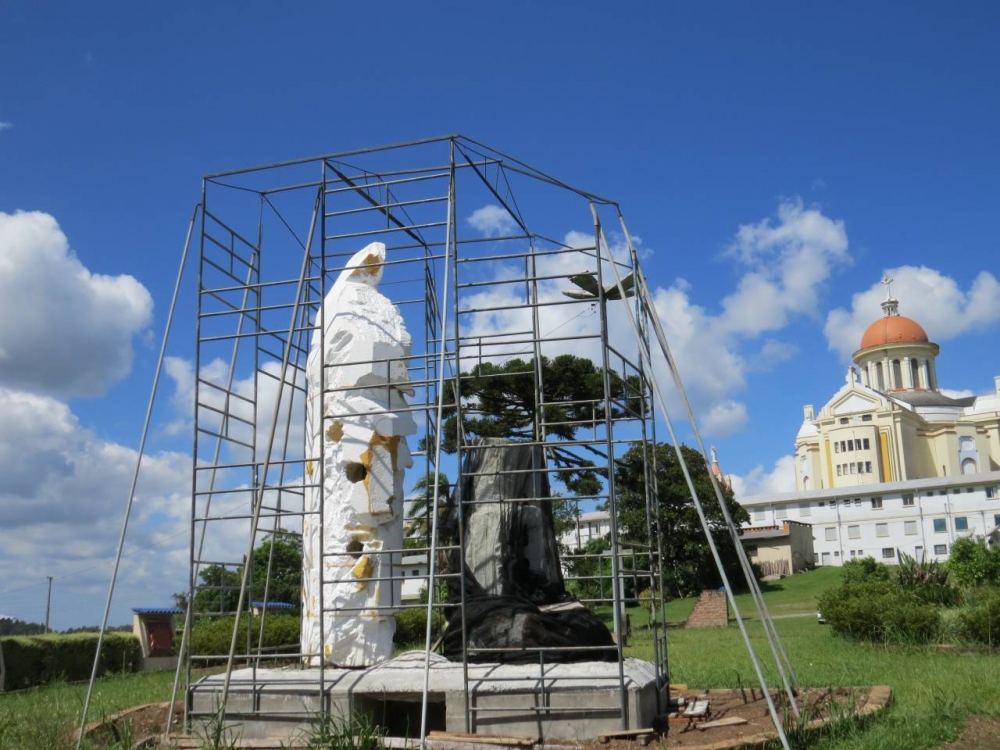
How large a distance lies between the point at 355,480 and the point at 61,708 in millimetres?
4375

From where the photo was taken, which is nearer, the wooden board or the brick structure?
the wooden board

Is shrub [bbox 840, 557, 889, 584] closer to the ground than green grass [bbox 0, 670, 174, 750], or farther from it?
farther from it

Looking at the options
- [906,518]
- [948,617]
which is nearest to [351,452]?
[948,617]

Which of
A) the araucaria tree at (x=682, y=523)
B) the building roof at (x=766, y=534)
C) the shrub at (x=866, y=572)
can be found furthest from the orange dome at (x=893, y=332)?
the shrub at (x=866, y=572)

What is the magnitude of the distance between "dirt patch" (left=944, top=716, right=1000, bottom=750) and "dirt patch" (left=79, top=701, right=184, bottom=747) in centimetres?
733

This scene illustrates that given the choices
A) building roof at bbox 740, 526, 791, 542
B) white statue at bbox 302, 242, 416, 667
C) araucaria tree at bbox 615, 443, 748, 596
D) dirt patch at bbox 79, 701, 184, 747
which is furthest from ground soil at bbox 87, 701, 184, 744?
building roof at bbox 740, 526, 791, 542

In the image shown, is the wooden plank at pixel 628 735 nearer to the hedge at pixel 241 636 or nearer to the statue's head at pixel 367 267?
the statue's head at pixel 367 267

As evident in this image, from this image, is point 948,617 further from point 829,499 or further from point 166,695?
point 829,499

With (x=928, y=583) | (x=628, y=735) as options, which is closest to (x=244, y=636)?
(x=628, y=735)

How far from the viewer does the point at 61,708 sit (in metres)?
11.3

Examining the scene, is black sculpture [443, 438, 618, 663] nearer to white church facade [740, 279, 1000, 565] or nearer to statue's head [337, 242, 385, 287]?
statue's head [337, 242, 385, 287]

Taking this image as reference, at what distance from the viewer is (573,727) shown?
8664 mm

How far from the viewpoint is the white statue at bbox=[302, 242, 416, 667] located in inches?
425

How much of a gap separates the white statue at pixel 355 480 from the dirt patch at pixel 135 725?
5.36 feet
